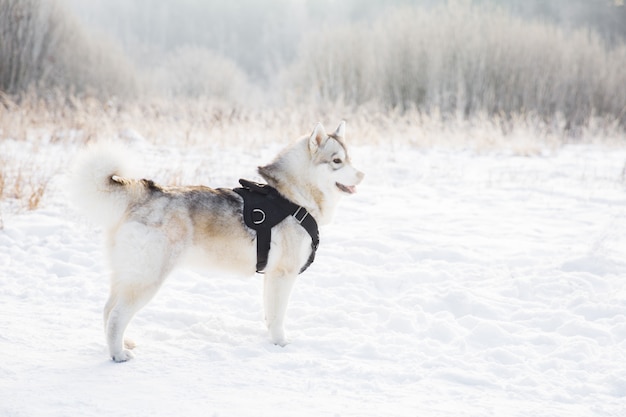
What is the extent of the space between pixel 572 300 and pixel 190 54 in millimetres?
34235

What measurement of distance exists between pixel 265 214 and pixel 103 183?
104 centimetres

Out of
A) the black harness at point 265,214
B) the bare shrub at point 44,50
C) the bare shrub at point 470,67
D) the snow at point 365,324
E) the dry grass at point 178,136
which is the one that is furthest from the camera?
the bare shrub at point 470,67

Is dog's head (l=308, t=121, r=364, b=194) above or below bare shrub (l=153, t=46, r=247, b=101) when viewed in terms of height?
above

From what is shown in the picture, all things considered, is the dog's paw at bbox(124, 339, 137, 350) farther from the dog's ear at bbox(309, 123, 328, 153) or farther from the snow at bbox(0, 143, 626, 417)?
the dog's ear at bbox(309, 123, 328, 153)

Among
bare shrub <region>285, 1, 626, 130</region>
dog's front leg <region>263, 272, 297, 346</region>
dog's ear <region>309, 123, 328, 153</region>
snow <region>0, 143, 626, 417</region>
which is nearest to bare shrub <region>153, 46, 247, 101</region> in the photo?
bare shrub <region>285, 1, 626, 130</region>

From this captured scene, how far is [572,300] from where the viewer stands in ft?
15.5

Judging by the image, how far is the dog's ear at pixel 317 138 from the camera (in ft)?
13.1

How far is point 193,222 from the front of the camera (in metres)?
3.50

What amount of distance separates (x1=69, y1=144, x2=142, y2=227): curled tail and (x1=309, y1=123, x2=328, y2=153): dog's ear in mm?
1292

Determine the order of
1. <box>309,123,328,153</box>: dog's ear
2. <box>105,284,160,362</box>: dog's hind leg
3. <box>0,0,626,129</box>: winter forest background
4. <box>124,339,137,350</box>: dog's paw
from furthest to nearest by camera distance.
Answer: <box>0,0,626,129</box>: winter forest background → <box>309,123,328,153</box>: dog's ear → <box>124,339,137,350</box>: dog's paw → <box>105,284,160,362</box>: dog's hind leg

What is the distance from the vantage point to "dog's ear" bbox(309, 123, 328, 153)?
4.00m

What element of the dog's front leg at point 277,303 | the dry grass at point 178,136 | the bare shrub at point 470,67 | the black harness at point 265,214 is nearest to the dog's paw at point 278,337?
the dog's front leg at point 277,303

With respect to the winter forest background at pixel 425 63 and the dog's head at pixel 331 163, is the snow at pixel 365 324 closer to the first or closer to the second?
the dog's head at pixel 331 163

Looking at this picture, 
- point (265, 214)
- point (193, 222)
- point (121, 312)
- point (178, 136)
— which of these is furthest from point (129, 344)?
point (178, 136)
